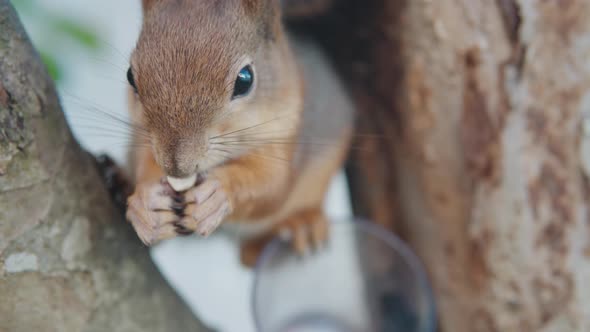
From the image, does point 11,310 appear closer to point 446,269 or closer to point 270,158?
point 270,158

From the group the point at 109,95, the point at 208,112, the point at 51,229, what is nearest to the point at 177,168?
the point at 208,112

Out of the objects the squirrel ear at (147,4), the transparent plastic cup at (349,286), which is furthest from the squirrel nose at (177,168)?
the transparent plastic cup at (349,286)

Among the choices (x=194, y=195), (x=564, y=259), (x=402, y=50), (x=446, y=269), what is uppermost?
(x=402, y=50)

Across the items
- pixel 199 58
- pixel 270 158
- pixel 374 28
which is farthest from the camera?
pixel 374 28

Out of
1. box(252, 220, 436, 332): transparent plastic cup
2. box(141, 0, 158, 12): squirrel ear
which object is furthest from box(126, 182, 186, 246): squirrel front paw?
box(252, 220, 436, 332): transparent plastic cup

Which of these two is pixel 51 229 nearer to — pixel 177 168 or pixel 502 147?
pixel 177 168

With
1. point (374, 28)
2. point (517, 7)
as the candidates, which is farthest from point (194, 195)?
point (374, 28)

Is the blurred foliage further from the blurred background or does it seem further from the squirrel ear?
the squirrel ear
